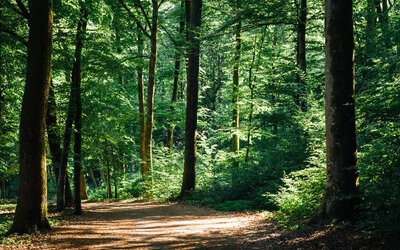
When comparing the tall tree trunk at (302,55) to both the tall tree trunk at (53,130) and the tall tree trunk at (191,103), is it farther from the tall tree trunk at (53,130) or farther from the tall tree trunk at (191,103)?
the tall tree trunk at (53,130)

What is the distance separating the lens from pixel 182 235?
866 cm

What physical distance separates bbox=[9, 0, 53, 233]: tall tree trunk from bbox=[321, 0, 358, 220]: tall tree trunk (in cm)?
658

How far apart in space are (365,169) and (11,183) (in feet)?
134

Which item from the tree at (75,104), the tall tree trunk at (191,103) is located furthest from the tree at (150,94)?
the tree at (75,104)

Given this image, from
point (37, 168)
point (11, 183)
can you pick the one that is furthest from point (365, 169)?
point (11, 183)

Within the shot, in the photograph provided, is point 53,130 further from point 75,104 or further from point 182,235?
point 182,235

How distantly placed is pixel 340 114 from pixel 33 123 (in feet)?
22.8

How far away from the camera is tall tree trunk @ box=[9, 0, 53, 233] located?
8797 millimetres

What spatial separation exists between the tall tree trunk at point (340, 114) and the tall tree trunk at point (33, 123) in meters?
6.58

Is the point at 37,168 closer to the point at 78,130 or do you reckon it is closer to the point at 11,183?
the point at 78,130

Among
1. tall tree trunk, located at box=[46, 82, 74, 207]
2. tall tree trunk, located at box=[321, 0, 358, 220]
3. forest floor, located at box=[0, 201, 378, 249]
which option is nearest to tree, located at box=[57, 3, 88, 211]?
tall tree trunk, located at box=[46, 82, 74, 207]

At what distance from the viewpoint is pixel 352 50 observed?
758 centimetres

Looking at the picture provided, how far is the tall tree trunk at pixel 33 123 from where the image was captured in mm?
8797

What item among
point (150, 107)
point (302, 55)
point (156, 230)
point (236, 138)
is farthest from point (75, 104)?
point (236, 138)
